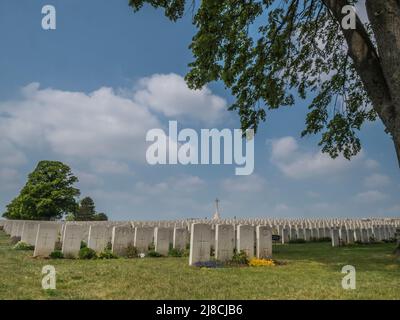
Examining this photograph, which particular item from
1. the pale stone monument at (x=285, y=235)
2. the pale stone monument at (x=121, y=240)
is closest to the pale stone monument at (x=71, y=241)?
the pale stone monument at (x=121, y=240)

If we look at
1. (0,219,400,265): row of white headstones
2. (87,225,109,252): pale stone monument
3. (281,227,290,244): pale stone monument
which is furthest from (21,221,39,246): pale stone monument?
(281,227,290,244): pale stone monument

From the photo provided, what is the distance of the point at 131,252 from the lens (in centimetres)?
1534

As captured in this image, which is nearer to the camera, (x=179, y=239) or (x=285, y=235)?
(x=179, y=239)

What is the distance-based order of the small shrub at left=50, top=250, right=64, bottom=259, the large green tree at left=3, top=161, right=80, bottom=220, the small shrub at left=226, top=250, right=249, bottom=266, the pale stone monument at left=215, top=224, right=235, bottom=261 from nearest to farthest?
the small shrub at left=226, top=250, right=249, bottom=266, the pale stone monument at left=215, top=224, right=235, bottom=261, the small shrub at left=50, top=250, right=64, bottom=259, the large green tree at left=3, top=161, right=80, bottom=220

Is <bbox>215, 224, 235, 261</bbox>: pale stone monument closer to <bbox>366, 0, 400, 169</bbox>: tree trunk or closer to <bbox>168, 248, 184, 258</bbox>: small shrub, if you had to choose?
<bbox>168, 248, 184, 258</bbox>: small shrub

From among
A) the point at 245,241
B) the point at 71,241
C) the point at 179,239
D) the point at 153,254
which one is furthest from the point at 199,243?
the point at 71,241

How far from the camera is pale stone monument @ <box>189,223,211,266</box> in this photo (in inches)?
491

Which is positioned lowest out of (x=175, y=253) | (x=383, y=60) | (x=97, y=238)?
(x=175, y=253)

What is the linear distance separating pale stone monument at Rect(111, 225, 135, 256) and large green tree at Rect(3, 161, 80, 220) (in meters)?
41.7

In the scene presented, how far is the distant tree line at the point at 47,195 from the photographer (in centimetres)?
5409

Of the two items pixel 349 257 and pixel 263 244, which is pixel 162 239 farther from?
pixel 349 257

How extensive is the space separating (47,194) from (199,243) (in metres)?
48.2

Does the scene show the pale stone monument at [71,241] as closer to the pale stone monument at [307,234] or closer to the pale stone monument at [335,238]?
the pale stone monument at [335,238]

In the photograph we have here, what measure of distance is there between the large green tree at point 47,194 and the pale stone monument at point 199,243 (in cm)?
4570
